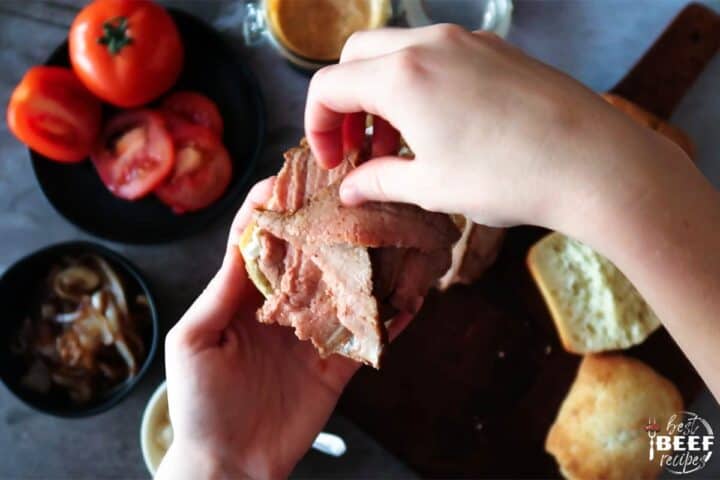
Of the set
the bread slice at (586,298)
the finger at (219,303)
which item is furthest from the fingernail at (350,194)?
the bread slice at (586,298)

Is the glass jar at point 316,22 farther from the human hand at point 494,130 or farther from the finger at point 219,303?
the human hand at point 494,130

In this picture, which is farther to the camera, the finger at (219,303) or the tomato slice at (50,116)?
the tomato slice at (50,116)

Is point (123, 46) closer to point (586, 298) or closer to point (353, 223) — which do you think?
point (353, 223)

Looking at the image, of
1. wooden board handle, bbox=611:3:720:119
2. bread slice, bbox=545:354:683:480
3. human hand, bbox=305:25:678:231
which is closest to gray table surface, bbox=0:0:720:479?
wooden board handle, bbox=611:3:720:119

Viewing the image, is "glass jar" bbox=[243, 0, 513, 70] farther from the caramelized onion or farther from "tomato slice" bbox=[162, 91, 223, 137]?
the caramelized onion

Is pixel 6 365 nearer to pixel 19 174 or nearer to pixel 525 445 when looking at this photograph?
pixel 19 174
